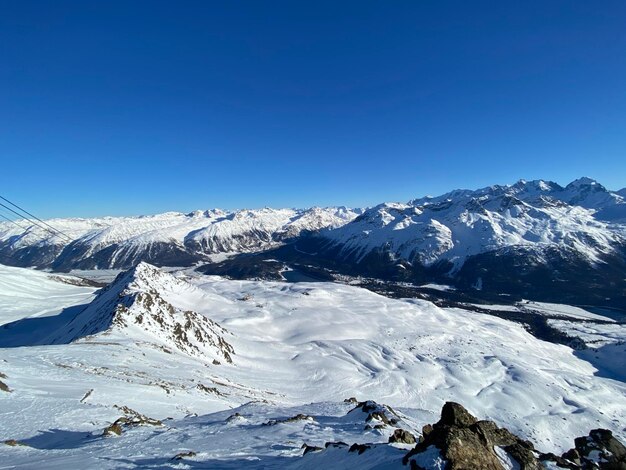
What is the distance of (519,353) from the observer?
114 metres

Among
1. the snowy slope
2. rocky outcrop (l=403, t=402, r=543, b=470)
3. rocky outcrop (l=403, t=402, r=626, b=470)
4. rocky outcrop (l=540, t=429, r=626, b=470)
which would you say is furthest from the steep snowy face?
rocky outcrop (l=403, t=402, r=543, b=470)

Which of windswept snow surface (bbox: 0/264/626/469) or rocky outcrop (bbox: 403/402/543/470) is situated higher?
rocky outcrop (bbox: 403/402/543/470)

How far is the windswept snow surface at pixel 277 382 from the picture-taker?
17.3 metres

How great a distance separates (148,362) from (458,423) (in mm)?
40118

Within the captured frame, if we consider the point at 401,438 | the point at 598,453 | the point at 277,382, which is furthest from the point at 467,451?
the point at 277,382

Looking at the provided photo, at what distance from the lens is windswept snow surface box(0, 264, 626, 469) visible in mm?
17344

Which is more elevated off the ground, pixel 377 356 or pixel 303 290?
pixel 303 290

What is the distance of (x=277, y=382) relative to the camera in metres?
64.4

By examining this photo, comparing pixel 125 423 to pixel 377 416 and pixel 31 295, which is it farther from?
pixel 31 295

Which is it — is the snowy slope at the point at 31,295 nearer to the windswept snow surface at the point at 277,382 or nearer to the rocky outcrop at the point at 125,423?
the windswept snow surface at the point at 277,382

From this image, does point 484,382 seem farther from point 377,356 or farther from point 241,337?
point 241,337

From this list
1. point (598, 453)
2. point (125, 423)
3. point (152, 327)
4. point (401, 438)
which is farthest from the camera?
point (152, 327)

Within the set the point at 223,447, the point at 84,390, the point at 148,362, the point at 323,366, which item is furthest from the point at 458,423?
the point at 323,366

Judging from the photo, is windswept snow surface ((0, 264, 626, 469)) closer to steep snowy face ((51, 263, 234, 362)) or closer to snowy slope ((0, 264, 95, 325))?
steep snowy face ((51, 263, 234, 362))
